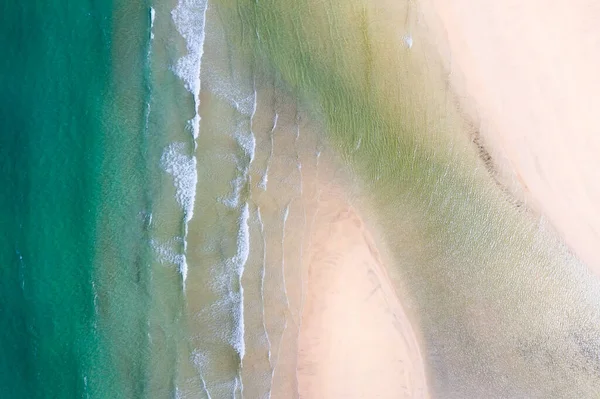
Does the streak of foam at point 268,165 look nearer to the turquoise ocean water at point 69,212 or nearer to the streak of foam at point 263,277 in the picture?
the streak of foam at point 263,277

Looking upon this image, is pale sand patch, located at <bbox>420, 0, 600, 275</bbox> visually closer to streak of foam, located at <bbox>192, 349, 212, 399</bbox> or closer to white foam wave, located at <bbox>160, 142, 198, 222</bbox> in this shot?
white foam wave, located at <bbox>160, 142, 198, 222</bbox>

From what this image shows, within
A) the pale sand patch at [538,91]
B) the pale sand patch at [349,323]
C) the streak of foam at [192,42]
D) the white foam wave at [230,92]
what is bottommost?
the pale sand patch at [349,323]

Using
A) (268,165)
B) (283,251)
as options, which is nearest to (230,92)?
(268,165)

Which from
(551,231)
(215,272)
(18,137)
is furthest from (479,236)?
(18,137)

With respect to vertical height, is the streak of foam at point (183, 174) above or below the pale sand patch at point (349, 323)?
above

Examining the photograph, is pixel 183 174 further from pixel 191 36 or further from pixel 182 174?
pixel 191 36

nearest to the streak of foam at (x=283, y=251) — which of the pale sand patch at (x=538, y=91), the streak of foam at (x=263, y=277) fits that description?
the streak of foam at (x=263, y=277)

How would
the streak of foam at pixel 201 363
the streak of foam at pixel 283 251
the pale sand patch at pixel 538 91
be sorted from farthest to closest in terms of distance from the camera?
the pale sand patch at pixel 538 91 → the streak of foam at pixel 283 251 → the streak of foam at pixel 201 363
